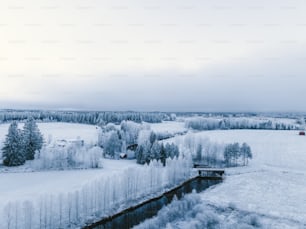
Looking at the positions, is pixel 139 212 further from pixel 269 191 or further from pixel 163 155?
pixel 163 155

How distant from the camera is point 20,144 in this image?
52.6 metres

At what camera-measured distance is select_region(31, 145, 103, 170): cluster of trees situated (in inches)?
2030

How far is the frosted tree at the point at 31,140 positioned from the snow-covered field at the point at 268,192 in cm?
3781

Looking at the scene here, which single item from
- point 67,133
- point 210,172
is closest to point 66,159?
point 210,172

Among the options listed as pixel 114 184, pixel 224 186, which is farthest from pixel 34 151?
pixel 224 186

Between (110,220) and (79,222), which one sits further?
(110,220)

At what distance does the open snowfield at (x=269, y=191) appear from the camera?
1256 inches

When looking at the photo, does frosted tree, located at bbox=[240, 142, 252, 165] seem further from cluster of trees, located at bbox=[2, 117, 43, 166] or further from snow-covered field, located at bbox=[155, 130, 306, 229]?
cluster of trees, located at bbox=[2, 117, 43, 166]

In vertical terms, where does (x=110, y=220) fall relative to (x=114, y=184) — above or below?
below

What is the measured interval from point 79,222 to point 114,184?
7.38 metres

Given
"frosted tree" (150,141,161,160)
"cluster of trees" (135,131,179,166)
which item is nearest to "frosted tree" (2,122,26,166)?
"cluster of trees" (135,131,179,166)

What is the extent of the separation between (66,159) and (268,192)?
1516 inches

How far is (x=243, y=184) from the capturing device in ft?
149

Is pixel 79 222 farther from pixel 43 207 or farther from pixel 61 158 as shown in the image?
pixel 61 158
